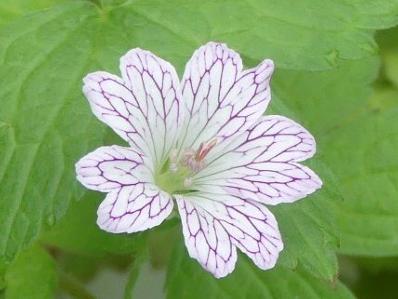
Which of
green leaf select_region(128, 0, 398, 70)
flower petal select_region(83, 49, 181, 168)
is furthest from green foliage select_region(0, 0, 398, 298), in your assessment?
flower petal select_region(83, 49, 181, 168)

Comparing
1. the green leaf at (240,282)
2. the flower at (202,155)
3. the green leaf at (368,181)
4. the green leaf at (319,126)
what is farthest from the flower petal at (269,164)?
the green leaf at (368,181)

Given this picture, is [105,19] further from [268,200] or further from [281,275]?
[281,275]

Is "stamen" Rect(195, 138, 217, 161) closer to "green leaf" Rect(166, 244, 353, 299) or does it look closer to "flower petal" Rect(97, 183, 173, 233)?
"flower petal" Rect(97, 183, 173, 233)

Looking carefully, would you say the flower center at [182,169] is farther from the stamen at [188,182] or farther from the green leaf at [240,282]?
the green leaf at [240,282]

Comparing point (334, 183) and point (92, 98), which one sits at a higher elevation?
point (92, 98)

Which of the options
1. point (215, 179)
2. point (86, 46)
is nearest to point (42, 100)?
point (86, 46)

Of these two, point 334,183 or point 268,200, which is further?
point 334,183

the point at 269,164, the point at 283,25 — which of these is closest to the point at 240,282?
the point at 269,164
